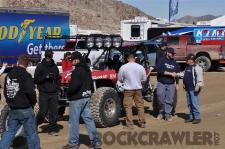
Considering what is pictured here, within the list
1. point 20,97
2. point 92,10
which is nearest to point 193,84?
point 20,97

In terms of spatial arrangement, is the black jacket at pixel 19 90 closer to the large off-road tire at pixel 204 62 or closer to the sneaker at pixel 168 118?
the sneaker at pixel 168 118

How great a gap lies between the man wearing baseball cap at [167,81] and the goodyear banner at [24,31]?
12.6 metres

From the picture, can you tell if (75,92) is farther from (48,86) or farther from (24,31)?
(24,31)

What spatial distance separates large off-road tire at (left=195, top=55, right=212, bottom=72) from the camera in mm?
25156

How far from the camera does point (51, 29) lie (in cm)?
2597

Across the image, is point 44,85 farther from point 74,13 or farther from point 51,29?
point 74,13

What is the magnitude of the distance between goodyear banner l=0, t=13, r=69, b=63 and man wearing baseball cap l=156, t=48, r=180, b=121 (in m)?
12.6

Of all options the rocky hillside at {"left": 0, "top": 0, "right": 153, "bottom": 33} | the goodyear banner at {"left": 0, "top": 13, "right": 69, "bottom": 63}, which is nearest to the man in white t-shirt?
the goodyear banner at {"left": 0, "top": 13, "right": 69, "bottom": 63}

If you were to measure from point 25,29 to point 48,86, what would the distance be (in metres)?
14.8

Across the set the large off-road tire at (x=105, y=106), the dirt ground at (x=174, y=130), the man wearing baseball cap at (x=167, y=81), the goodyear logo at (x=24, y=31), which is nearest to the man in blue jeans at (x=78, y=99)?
the dirt ground at (x=174, y=130)

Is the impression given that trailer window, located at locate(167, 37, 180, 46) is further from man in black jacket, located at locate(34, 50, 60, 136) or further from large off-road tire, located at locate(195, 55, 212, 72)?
man in black jacket, located at locate(34, 50, 60, 136)

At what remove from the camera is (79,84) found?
901cm

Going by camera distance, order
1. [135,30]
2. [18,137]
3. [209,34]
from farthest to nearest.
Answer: [135,30] → [209,34] → [18,137]

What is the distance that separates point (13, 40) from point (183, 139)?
1581 centimetres
